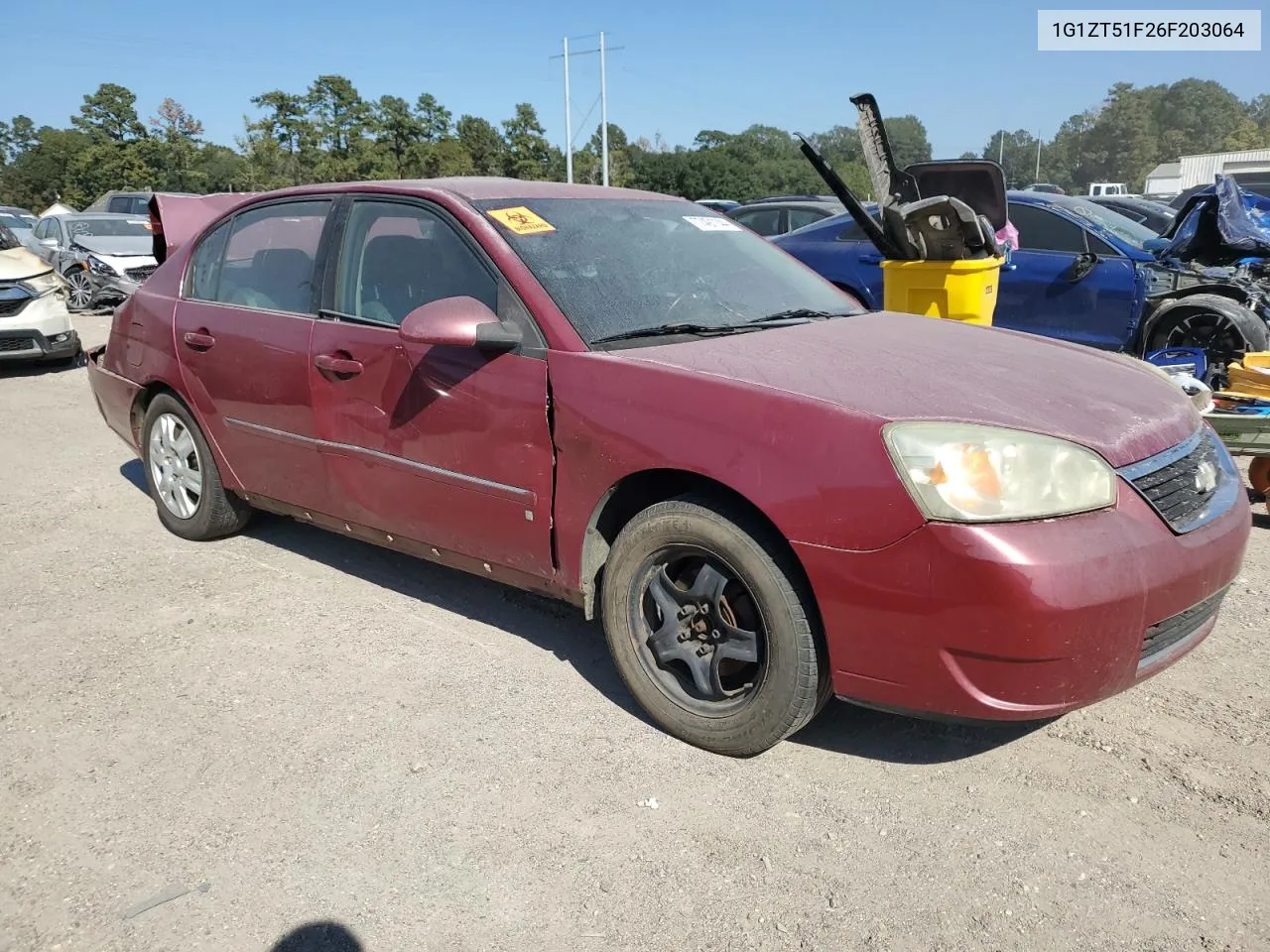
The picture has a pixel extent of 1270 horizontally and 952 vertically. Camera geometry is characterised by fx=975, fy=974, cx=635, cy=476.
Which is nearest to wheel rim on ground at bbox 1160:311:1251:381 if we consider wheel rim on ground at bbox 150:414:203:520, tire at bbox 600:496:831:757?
tire at bbox 600:496:831:757

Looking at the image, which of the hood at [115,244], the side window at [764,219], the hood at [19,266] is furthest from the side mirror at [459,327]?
the hood at [115,244]

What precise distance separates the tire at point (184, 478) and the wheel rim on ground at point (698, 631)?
258 centimetres

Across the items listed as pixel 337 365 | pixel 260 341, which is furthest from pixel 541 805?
pixel 260 341

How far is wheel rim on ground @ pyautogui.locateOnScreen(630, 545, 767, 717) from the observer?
2775 millimetres

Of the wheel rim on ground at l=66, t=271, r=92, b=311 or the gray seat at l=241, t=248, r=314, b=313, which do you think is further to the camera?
the wheel rim on ground at l=66, t=271, r=92, b=311

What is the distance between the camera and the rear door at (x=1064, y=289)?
295 inches

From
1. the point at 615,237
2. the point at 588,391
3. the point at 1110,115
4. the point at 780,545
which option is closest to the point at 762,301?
the point at 615,237

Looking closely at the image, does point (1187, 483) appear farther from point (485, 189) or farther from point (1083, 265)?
point (1083, 265)

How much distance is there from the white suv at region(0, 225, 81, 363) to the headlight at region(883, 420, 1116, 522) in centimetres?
989

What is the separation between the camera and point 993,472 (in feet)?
7.86

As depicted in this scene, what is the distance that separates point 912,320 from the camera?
3.76 meters

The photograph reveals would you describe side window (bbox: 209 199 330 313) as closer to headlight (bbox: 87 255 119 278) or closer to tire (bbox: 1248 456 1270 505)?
tire (bbox: 1248 456 1270 505)

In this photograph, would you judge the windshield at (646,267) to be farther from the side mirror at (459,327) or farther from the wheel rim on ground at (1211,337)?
the wheel rim on ground at (1211,337)

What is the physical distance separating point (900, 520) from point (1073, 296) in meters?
6.14
